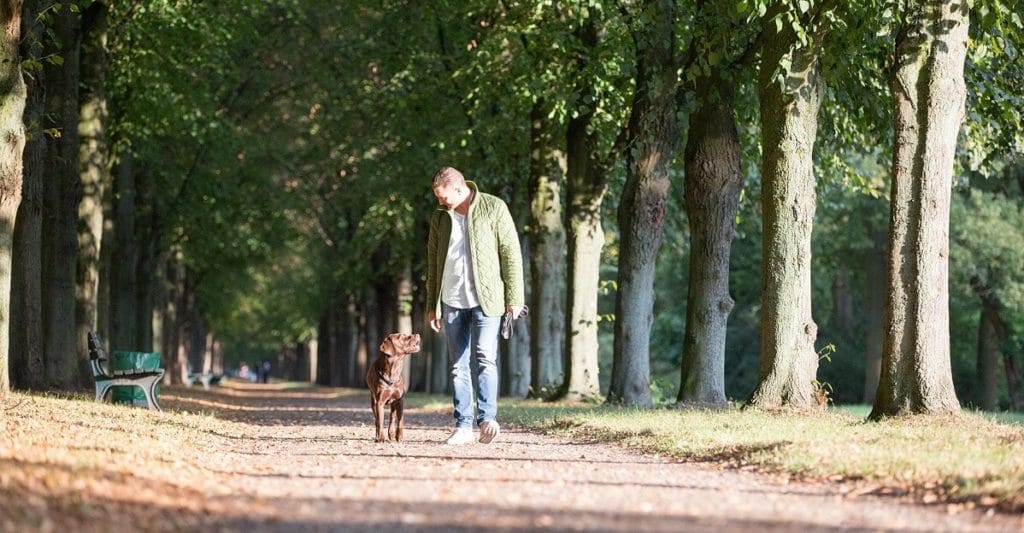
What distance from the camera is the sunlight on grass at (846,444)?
8.80 m

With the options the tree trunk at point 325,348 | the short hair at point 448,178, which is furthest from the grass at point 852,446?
the tree trunk at point 325,348

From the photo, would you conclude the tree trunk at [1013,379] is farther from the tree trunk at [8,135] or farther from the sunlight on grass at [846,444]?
the tree trunk at [8,135]

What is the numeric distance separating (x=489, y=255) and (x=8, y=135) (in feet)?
19.4

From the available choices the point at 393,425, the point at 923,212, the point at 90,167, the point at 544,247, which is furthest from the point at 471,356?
the point at 544,247

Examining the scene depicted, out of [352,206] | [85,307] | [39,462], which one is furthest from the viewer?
[352,206]

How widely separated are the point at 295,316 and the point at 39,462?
52591 millimetres

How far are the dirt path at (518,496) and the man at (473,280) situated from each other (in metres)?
0.61

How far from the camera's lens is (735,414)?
15203mm

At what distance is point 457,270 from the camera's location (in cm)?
1238

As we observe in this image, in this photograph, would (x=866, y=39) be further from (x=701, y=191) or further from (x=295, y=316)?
(x=295, y=316)

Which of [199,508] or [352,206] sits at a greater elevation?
[352,206]

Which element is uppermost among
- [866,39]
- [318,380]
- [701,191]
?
[866,39]

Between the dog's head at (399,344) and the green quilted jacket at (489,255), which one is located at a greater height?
the green quilted jacket at (489,255)

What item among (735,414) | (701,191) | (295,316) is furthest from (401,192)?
(295,316)
